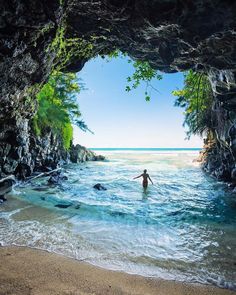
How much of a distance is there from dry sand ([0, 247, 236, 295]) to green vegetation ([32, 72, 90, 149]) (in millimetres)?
15867

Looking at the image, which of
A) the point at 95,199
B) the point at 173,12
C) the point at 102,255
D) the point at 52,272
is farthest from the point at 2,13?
the point at 95,199

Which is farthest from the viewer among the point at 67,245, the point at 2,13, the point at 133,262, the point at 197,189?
the point at 197,189

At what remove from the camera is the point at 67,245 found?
6.05 meters

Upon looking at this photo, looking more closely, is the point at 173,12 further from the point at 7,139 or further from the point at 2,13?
the point at 7,139

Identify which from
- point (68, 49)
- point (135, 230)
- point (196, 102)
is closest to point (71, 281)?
point (135, 230)

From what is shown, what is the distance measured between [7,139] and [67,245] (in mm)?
9291

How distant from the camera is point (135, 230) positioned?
25.2 feet

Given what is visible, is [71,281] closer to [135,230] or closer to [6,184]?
[135,230]

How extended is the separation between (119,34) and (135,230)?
251 inches

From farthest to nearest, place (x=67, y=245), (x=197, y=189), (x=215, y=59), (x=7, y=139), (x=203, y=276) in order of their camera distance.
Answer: (x=197, y=189)
(x=7, y=139)
(x=215, y=59)
(x=67, y=245)
(x=203, y=276)

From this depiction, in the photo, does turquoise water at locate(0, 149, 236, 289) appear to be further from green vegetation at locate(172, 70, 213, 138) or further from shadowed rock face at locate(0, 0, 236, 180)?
green vegetation at locate(172, 70, 213, 138)

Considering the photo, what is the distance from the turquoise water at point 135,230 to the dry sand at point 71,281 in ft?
1.12

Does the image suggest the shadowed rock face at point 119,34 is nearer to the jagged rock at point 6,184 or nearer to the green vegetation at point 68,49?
the green vegetation at point 68,49

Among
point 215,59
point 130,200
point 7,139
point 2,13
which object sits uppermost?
point 215,59
